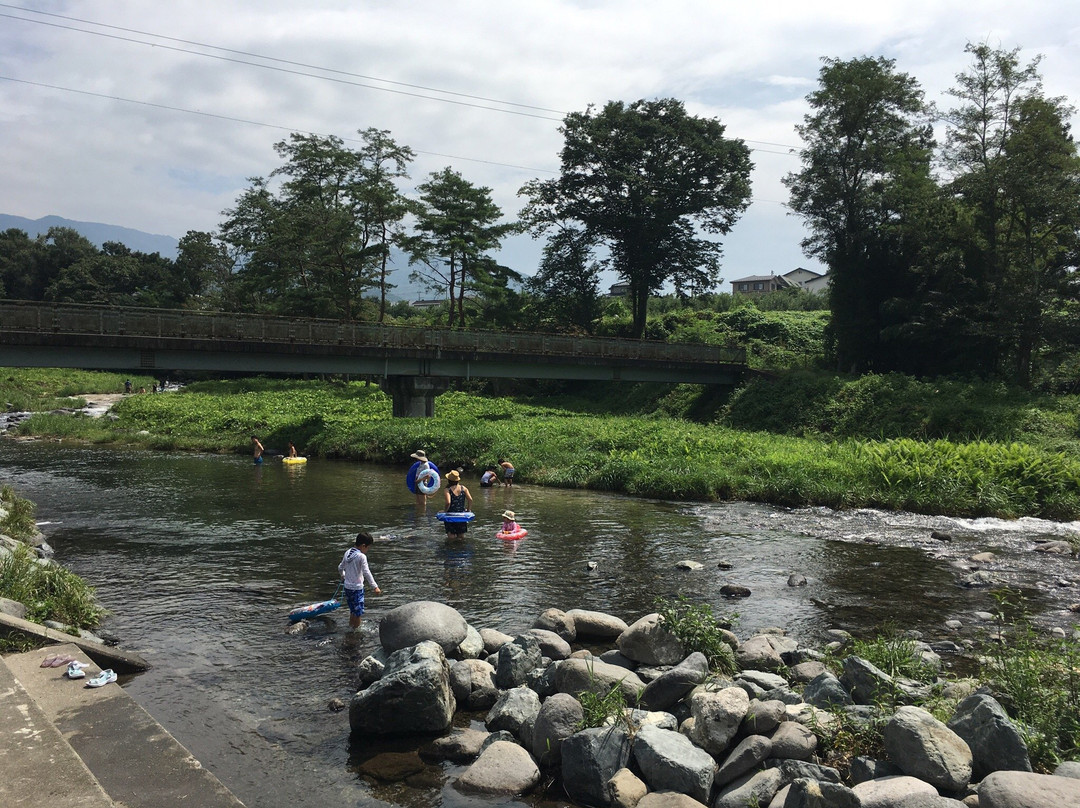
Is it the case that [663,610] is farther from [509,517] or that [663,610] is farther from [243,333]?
[243,333]

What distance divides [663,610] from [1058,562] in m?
12.7

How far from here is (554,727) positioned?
8.73 metres

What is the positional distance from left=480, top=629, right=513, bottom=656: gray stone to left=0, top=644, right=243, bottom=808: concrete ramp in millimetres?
4754

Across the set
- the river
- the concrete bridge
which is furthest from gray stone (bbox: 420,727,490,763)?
the concrete bridge

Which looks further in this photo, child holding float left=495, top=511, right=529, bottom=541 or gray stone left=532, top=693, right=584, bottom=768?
child holding float left=495, top=511, right=529, bottom=541

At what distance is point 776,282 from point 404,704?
4483 inches

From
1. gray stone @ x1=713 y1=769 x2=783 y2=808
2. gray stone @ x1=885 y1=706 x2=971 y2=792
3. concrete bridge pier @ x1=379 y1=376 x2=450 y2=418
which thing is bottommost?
gray stone @ x1=713 y1=769 x2=783 y2=808

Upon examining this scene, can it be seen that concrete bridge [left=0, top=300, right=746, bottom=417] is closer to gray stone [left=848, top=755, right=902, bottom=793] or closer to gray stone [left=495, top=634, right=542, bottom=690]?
gray stone [left=495, top=634, right=542, bottom=690]

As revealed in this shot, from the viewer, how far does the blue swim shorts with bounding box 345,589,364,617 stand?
13.2 meters

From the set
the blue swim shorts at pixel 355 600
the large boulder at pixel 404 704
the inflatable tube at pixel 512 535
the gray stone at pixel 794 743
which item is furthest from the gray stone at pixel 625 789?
the inflatable tube at pixel 512 535

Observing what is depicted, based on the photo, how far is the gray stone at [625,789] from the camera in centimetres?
780

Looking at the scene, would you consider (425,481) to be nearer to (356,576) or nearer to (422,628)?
(356,576)

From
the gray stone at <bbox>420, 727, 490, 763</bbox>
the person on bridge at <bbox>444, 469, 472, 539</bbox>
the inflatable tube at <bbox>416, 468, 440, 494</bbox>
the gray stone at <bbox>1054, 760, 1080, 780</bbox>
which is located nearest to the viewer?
the gray stone at <bbox>1054, 760, 1080, 780</bbox>

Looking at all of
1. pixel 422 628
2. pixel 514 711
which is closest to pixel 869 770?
pixel 514 711
